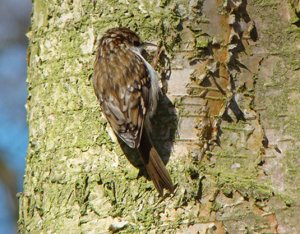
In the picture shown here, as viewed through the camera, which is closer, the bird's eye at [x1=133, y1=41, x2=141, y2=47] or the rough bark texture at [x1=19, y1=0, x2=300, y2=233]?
the rough bark texture at [x1=19, y1=0, x2=300, y2=233]

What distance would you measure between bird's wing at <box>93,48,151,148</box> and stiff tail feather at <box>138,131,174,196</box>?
0.09 feet

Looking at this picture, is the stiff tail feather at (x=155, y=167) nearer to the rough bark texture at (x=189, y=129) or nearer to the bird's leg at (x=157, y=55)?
→ the rough bark texture at (x=189, y=129)

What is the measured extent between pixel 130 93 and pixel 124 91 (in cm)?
2

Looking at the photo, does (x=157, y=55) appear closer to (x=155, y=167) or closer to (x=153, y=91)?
(x=153, y=91)

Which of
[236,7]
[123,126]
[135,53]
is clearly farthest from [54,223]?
[236,7]

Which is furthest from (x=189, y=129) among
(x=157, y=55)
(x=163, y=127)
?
(x=157, y=55)

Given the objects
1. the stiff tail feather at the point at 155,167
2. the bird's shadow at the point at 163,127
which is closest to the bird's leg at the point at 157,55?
the bird's shadow at the point at 163,127

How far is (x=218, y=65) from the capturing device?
2.46 m

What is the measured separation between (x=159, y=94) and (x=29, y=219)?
0.54 m

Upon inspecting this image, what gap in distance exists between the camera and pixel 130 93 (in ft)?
8.60

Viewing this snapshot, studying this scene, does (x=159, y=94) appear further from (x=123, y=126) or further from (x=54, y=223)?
(x=54, y=223)

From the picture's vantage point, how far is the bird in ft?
7.79

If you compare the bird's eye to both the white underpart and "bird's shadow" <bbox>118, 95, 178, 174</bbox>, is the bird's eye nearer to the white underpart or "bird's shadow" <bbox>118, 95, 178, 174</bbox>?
the white underpart

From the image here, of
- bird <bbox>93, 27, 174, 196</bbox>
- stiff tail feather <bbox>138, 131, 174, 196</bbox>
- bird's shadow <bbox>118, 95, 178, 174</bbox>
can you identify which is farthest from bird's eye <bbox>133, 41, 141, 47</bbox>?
stiff tail feather <bbox>138, 131, 174, 196</bbox>
